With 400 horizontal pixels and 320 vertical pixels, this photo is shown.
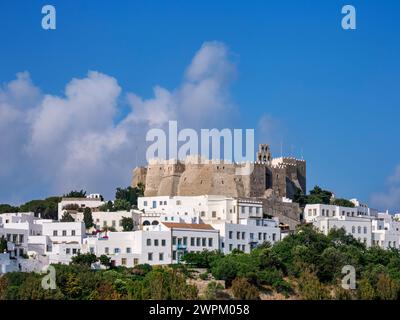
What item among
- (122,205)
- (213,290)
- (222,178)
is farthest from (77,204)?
(213,290)

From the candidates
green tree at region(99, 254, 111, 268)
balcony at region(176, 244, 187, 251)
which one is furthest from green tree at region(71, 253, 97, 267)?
balcony at region(176, 244, 187, 251)

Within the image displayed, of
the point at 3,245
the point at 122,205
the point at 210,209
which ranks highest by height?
the point at 122,205

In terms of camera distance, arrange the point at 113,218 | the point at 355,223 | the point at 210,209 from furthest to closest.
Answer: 1. the point at 355,223
2. the point at 210,209
3. the point at 113,218

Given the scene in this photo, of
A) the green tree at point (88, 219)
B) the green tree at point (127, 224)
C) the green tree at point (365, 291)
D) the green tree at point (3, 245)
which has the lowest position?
the green tree at point (365, 291)

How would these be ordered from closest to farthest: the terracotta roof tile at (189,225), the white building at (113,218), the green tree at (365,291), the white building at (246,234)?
the green tree at (365,291) → the terracotta roof tile at (189,225) → the white building at (246,234) → the white building at (113,218)

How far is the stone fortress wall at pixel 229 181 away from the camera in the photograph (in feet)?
232

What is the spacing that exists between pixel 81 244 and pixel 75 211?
1107cm

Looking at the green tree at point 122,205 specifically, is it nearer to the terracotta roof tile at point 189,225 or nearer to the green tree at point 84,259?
the terracotta roof tile at point 189,225

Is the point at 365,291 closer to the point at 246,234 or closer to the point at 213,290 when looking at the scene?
the point at 213,290

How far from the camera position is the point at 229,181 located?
71.4 m

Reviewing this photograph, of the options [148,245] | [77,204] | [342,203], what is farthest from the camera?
[342,203]

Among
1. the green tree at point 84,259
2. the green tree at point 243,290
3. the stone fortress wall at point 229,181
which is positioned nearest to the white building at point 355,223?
the stone fortress wall at point 229,181

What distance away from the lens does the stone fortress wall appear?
232 feet
